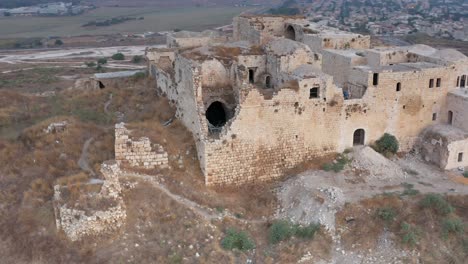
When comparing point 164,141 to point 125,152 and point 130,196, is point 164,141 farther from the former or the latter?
point 130,196

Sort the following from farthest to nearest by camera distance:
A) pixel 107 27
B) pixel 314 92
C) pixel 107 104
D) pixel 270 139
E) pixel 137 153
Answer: pixel 107 27 → pixel 107 104 → pixel 314 92 → pixel 270 139 → pixel 137 153

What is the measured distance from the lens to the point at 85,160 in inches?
667

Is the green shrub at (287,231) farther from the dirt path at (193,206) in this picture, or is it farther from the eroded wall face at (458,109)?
the eroded wall face at (458,109)

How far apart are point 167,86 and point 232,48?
12.0 feet

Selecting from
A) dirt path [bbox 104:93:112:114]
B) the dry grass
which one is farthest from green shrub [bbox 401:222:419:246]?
dirt path [bbox 104:93:112:114]

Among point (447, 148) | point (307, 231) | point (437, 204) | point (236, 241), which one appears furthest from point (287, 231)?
point (447, 148)

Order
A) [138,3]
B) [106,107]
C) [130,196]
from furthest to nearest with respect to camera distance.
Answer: [138,3] → [106,107] → [130,196]

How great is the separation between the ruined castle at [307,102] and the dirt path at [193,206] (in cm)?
160

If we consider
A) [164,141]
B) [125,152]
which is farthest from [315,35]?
[125,152]

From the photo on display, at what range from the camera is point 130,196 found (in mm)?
14844

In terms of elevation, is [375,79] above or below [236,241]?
above

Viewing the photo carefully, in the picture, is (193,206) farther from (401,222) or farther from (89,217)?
(401,222)

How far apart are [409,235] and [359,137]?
623 cm

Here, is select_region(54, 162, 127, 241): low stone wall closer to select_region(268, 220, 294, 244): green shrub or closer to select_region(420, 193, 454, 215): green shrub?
select_region(268, 220, 294, 244): green shrub
